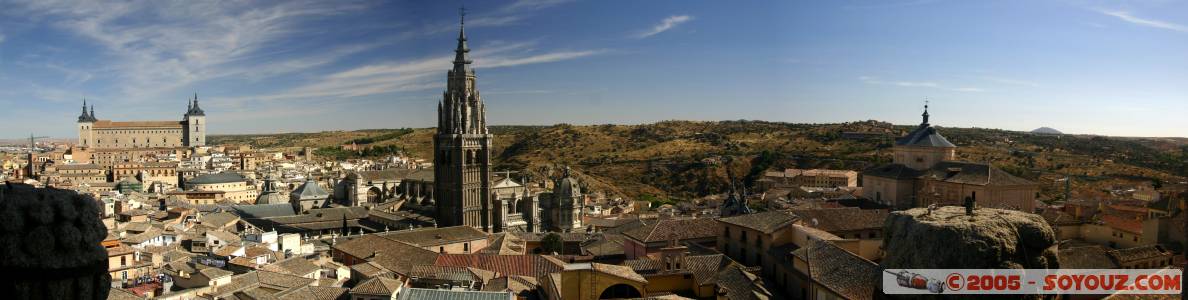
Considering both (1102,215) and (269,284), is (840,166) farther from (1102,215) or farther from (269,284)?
(269,284)

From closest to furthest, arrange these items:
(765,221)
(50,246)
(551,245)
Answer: (50,246) < (765,221) < (551,245)

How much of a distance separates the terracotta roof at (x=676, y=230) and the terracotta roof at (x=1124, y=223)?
14.5 metres

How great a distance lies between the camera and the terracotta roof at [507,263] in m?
21.3

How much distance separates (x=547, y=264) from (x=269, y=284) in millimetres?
7925

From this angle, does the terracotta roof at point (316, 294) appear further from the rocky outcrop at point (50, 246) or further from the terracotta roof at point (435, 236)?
the rocky outcrop at point (50, 246)

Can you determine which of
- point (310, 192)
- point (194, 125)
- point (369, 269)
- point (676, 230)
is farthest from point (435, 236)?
point (194, 125)

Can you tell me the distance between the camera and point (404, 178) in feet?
167

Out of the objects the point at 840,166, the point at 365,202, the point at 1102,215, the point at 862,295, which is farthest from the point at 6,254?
the point at 840,166

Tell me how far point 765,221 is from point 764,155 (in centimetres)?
5658

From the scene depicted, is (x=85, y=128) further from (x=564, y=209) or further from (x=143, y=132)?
(x=564, y=209)

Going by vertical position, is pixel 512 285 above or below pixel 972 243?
below

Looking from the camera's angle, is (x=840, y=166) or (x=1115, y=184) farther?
(x=840, y=166)

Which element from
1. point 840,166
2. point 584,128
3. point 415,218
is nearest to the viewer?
point 415,218

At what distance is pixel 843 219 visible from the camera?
23.9m
